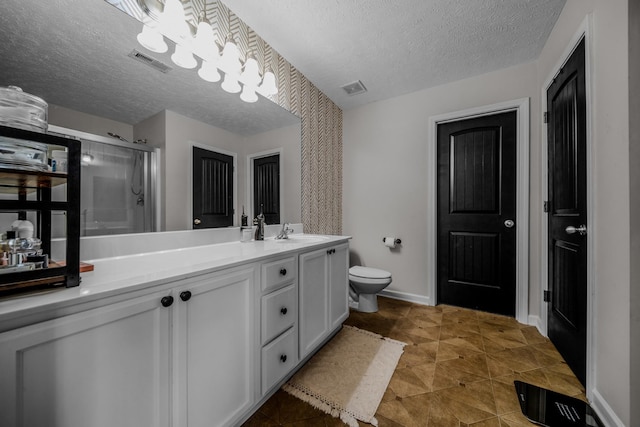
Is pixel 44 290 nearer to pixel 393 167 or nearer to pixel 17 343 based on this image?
pixel 17 343

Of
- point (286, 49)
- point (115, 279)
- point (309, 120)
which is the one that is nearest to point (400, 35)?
point (286, 49)

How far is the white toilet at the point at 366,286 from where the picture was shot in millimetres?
2248

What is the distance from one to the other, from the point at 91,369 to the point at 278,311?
724 millimetres

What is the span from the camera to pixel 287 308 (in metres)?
1.31

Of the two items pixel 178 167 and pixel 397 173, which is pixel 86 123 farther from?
pixel 397 173

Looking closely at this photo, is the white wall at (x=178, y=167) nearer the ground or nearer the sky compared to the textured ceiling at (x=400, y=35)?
nearer the ground

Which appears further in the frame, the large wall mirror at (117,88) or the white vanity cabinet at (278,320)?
the white vanity cabinet at (278,320)

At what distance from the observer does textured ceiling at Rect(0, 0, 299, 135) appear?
894 mm

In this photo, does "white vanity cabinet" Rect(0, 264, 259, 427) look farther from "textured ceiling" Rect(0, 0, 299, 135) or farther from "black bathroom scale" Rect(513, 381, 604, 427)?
"black bathroom scale" Rect(513, 381, 604, 427)

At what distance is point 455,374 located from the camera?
1487 mm

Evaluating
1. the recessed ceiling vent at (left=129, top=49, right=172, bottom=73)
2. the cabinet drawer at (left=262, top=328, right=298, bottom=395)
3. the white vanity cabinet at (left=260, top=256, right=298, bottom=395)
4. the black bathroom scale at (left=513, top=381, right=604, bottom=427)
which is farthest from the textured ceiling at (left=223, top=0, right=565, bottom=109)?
the black bathroom scale at (left=513, top=381, right=604, bottom=427)

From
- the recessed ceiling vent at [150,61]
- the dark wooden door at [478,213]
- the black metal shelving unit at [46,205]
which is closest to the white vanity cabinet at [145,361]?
the black metal shelving unit at [46,205]

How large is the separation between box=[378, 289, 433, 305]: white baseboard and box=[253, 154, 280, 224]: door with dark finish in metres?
1.56
